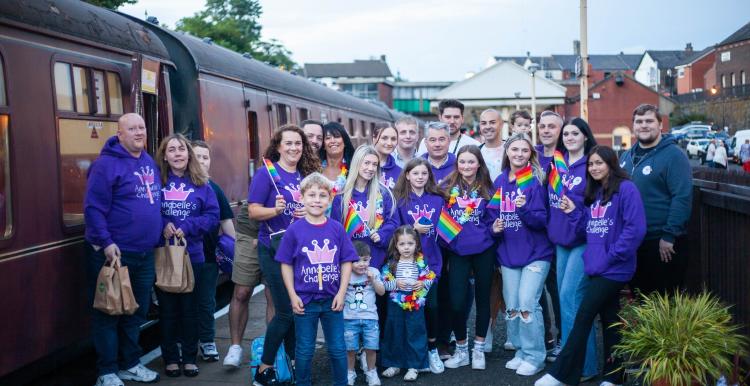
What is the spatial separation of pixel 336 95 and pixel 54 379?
43.0 feet

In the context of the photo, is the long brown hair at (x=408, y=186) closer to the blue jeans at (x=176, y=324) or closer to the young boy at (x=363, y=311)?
the young boy at (x=363, y=311)

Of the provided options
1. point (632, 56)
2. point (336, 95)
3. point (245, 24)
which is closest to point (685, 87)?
point (632, 56)

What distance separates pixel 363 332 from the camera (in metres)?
5.78

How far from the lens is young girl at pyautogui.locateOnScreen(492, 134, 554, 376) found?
19.6ft

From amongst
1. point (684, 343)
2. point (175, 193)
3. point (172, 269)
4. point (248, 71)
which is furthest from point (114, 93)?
point (684, 343)

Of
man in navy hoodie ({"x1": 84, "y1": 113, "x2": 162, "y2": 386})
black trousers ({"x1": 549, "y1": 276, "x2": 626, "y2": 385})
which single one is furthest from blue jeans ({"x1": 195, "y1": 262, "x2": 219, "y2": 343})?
black trousers ({"x1": 549, "y1": 276, "x2": 626, "y2": 385})

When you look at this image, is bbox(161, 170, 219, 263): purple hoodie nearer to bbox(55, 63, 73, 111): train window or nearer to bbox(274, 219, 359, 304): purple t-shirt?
bbox(55, 63, 73, 111): train window

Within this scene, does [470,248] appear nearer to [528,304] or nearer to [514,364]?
Result: [528,304]

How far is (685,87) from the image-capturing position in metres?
98.9

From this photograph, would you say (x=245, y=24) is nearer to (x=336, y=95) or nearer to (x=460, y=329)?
(x=336, y=95)

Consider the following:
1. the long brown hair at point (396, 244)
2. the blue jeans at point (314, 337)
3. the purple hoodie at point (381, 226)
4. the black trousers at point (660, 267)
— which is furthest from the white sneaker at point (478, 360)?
the black trousers at point (660, 267)

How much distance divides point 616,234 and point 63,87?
4354 millimetres

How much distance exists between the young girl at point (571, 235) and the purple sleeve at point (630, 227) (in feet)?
1.56

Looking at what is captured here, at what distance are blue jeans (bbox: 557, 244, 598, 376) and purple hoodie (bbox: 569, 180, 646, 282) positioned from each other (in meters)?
0.18
